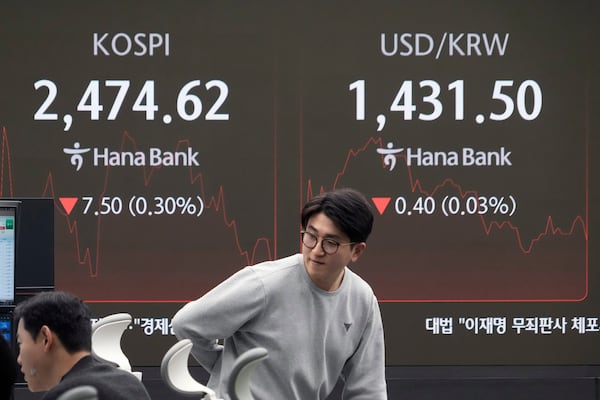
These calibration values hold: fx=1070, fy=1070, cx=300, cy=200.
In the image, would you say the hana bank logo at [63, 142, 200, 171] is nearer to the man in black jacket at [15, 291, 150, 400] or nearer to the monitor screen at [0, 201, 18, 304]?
the monitor screen at [0, 201, 18, 304]

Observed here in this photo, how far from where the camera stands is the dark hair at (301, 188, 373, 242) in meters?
3.01

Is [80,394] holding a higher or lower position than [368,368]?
higher

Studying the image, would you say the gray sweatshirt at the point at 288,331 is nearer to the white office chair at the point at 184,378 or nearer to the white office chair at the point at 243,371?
the white office chair at the point at 184,378

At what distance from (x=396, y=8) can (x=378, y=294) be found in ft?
5.51

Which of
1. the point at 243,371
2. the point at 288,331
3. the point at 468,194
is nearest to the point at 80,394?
the point at 243,371

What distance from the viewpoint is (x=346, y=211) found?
3020 millimetres

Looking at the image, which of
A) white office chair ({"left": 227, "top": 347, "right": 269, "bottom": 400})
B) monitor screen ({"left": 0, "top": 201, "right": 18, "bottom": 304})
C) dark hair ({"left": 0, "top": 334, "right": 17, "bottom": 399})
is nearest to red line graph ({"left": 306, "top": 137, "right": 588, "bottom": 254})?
monitor screen ({"left": 0, "top": 201, "right": 18, "bottom": 304})

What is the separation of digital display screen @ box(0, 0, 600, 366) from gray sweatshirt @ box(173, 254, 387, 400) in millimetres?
3064

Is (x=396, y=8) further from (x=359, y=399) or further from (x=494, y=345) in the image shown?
(x=359, y=399)

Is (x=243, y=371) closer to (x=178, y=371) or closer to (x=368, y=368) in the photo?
(x=178, y=371)

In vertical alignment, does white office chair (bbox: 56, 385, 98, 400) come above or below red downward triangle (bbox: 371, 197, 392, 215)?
below

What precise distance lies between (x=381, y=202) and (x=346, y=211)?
10.7 ft

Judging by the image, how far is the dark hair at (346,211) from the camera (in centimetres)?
301

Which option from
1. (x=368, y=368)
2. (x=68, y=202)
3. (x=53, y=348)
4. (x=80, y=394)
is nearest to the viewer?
(x=80, y=394)
